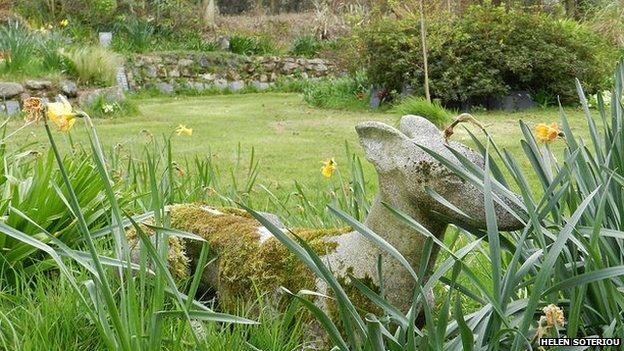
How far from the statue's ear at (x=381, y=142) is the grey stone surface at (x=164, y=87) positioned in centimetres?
1427

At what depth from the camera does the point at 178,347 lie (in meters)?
1.78

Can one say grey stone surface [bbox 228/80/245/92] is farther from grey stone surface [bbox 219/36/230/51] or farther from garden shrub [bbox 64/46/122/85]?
garden shrub [bbox 64/46/122/85]

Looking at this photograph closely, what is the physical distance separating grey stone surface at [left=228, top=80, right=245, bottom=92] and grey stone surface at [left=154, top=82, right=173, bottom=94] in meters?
1.42

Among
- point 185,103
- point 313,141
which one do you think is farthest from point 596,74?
point 185,103

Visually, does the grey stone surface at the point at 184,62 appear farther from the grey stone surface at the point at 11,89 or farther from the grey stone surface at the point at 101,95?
the grey stone surface at the point at 11,89

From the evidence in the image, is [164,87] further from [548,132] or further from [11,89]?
[548,132]

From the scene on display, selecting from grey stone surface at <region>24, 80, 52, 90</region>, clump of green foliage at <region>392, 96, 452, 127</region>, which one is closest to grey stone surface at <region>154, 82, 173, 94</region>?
grey stone surface at <region>24, 80, 52, 90</region>

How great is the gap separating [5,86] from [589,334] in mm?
9997

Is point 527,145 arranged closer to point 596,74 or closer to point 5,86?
point 5,86

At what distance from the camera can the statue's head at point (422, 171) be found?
177cm

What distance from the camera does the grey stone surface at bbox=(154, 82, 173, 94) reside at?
15762 millimetres

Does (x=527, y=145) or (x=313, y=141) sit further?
(x=313, y=141)

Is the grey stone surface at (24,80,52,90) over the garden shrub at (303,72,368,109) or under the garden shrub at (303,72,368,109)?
over

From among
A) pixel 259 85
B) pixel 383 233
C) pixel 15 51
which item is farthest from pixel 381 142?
pixel 259 85
